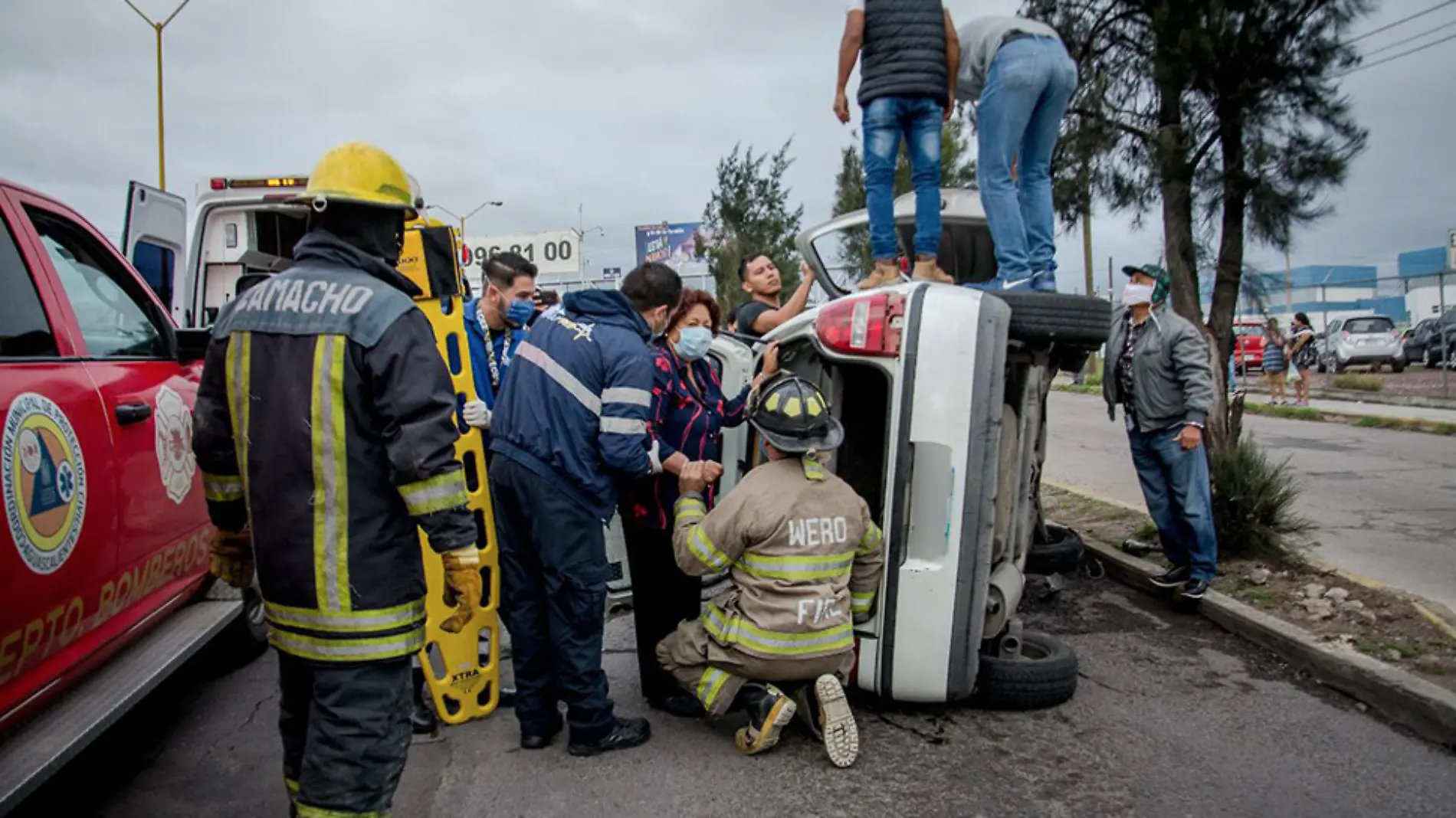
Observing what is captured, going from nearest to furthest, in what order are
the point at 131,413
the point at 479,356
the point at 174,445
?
1. the point at 131,413
2. the point at 174,445
3. the point at 479,356

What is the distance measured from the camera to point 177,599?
4.24 meters

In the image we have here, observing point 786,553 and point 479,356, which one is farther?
point 479,356

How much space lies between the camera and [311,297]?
2.67 metres

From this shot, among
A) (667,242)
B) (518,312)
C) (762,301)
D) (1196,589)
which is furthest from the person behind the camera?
(667,242)

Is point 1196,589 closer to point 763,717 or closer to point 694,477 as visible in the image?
point 763,717

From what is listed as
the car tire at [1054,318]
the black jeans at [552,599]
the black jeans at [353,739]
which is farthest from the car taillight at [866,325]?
the black jeans at [353,739]

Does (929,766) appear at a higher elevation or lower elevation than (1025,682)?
lower

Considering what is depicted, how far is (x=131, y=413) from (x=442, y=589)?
4.23 feet

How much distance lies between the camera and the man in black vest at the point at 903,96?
518cm

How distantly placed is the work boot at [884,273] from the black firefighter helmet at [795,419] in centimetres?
166

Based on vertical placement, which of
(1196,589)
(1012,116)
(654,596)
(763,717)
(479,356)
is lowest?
(763,717)

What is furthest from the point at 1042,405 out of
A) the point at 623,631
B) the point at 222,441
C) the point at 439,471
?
the point at 222,441

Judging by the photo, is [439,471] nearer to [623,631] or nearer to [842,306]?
[842,306]

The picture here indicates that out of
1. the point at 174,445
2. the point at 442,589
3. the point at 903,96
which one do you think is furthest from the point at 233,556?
the point at 903,96
